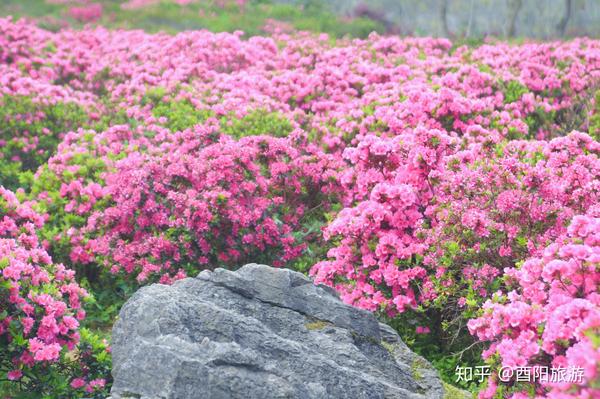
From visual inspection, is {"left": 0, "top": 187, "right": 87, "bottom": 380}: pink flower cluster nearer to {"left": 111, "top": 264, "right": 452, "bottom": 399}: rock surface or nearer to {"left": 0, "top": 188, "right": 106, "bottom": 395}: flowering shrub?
{"left": 0, "top": 188, "right": 106, "bottom": 395}: flowering shrub

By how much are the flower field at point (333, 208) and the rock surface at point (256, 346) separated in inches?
31.0

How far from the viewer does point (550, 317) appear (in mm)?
3584

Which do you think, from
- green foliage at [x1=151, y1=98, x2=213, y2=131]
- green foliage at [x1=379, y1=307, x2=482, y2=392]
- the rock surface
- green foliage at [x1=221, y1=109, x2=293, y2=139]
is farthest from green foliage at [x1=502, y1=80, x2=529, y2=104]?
the rock surface

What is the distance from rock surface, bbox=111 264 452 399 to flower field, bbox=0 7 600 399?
0.79m

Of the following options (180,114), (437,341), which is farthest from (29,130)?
(437,341)

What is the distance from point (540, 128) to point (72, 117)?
26.2 ft

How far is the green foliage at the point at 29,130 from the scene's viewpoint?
10438 millimetres

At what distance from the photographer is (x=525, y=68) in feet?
40.3

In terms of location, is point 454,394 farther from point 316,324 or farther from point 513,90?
point 513,90

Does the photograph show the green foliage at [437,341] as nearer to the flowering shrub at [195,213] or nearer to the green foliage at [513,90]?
the flowering shrub at [195,213]

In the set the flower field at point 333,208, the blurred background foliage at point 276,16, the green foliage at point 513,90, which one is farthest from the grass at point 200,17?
the green foliage at point 513,90

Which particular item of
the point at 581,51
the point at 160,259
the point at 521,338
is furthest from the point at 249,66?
the point at 521,338

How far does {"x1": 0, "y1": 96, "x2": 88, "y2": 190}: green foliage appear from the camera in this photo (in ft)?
34.2

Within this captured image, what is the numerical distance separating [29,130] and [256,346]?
27.6 ft
